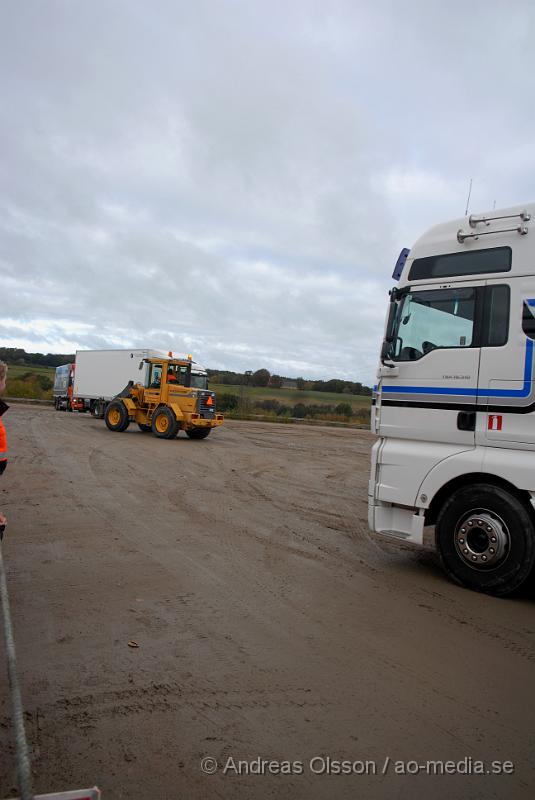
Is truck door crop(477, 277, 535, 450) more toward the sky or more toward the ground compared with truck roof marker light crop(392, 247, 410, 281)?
more toward the ground

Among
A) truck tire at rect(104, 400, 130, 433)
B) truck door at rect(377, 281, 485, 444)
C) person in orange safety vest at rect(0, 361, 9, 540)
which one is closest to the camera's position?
person in orange safety vest at rect(0, 361, 9, 540)

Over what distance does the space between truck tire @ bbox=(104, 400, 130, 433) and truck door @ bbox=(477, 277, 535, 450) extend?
18.3 meters

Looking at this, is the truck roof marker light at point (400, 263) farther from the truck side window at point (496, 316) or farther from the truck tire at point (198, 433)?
the truck tire at point (198, 433)

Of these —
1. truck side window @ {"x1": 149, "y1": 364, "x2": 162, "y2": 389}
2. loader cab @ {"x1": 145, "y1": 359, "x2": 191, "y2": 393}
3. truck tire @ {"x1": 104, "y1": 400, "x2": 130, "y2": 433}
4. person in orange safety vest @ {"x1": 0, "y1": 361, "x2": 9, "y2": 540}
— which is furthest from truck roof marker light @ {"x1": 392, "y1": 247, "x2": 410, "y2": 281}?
truck tire @ {"x1": 104, "y1": 400, "x2": 130, "y2": 433}

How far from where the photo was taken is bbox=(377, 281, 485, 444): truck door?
18.2 feet

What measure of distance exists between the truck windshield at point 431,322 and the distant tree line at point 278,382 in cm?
3855

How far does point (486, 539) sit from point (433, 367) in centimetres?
176

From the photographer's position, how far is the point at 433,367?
19.0 ft

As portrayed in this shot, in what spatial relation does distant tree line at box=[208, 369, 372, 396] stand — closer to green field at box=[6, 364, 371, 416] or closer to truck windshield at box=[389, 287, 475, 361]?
green field at box=[6, 364, 371, 416]

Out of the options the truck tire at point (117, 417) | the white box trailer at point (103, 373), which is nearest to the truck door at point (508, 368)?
the truck tire at point (117, 417)

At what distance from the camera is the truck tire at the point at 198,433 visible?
21688 mm

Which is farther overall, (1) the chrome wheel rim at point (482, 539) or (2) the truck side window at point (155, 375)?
(2) the truck side window at point (155, 375)

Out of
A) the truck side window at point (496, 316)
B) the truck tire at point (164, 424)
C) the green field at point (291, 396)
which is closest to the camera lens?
the truck side window at point (496, 316)

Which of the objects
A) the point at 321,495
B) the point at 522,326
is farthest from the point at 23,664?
the point at 321,495
